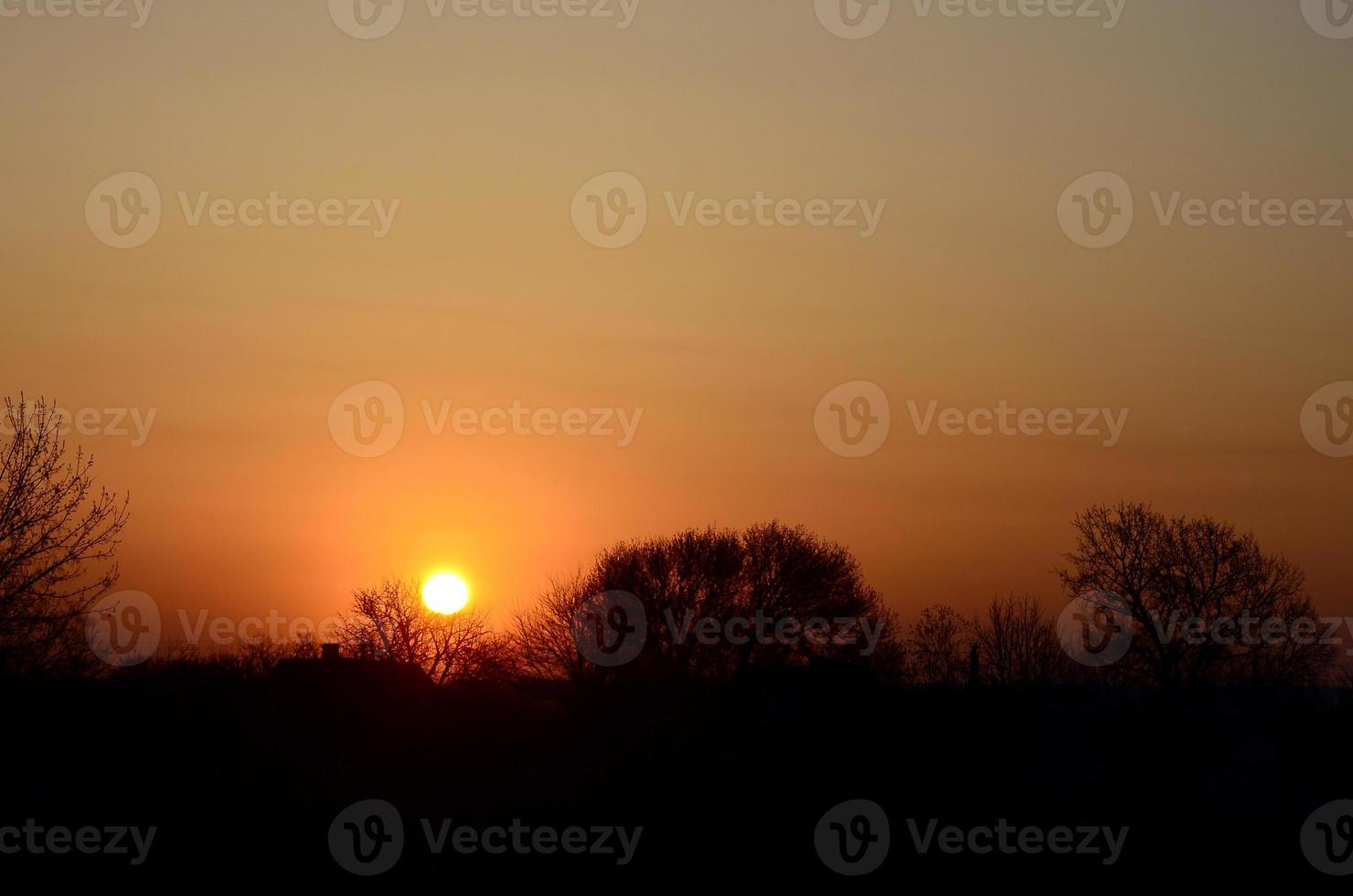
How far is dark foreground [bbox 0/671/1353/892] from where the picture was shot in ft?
97.9

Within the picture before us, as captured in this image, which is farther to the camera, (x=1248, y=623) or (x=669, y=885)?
(x=1248, y=623)

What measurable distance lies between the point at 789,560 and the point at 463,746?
2683 cm

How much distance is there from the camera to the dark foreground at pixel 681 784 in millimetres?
29828

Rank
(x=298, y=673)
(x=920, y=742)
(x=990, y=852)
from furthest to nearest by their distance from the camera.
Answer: (x=298, y=673)
(x=920, y=742)
(x=990, y=852)

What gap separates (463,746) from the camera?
153ft

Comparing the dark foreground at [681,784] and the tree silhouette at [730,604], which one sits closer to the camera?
the dark foreground at [681,784]

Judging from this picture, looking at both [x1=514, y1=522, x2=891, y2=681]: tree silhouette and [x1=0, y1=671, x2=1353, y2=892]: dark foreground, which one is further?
[x1=514, y1=522, x2=891, y2=681]: tree silhouette

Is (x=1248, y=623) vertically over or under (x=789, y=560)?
under

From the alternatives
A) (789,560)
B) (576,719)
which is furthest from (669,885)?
(789,560)

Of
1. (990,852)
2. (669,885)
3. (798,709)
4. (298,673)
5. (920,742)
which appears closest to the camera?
(669,885)

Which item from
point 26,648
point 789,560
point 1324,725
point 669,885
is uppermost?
point 789,560

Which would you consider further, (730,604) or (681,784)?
(730,604)

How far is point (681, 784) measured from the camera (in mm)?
36812

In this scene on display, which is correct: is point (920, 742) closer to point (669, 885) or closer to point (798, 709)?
point (798, 709)
